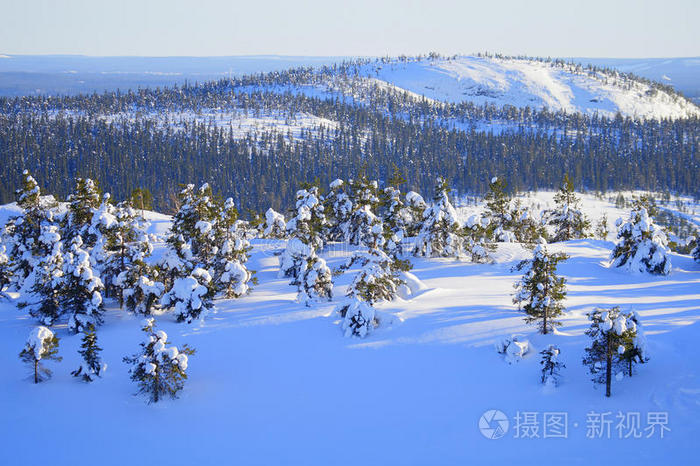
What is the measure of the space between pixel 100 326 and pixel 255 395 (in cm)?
1040

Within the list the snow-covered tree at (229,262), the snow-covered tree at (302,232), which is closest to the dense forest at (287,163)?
the snow-covered tree at (302,232)

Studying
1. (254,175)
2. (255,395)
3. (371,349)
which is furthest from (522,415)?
(254,175)

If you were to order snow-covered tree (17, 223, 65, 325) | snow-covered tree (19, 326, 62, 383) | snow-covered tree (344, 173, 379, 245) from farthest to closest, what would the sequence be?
snow-covered tree (344, 173, 379, 245), snow-covered tree (17, 223, 65, 325), snow-covered tree (19, 326, 62, 383)

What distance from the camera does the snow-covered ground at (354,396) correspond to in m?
14.0

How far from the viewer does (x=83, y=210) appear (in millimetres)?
26234

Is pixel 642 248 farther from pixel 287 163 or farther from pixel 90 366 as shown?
pixel 287 163

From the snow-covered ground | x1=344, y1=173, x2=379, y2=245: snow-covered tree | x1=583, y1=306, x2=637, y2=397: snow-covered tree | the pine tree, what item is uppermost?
x1=344, y1=173, x2=379, y2=245: snow-covered tree

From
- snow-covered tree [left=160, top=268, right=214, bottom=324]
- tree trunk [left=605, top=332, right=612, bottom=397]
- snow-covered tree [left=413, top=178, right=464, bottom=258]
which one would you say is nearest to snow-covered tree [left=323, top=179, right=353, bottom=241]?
snow-covered tree [left=413, top=178, right=464, bottom=258]

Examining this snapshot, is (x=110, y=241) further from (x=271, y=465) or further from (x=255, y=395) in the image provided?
(x=271, y=465)

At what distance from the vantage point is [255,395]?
675 inches

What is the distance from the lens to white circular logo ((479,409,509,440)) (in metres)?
14.3

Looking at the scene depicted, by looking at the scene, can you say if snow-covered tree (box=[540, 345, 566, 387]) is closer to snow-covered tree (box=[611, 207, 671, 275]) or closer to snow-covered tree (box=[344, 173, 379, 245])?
snow-covered tree (box=[344, 173, 379, 245])

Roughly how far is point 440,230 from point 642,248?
13496mm

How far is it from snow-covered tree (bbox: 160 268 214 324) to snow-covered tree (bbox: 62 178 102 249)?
660cm
